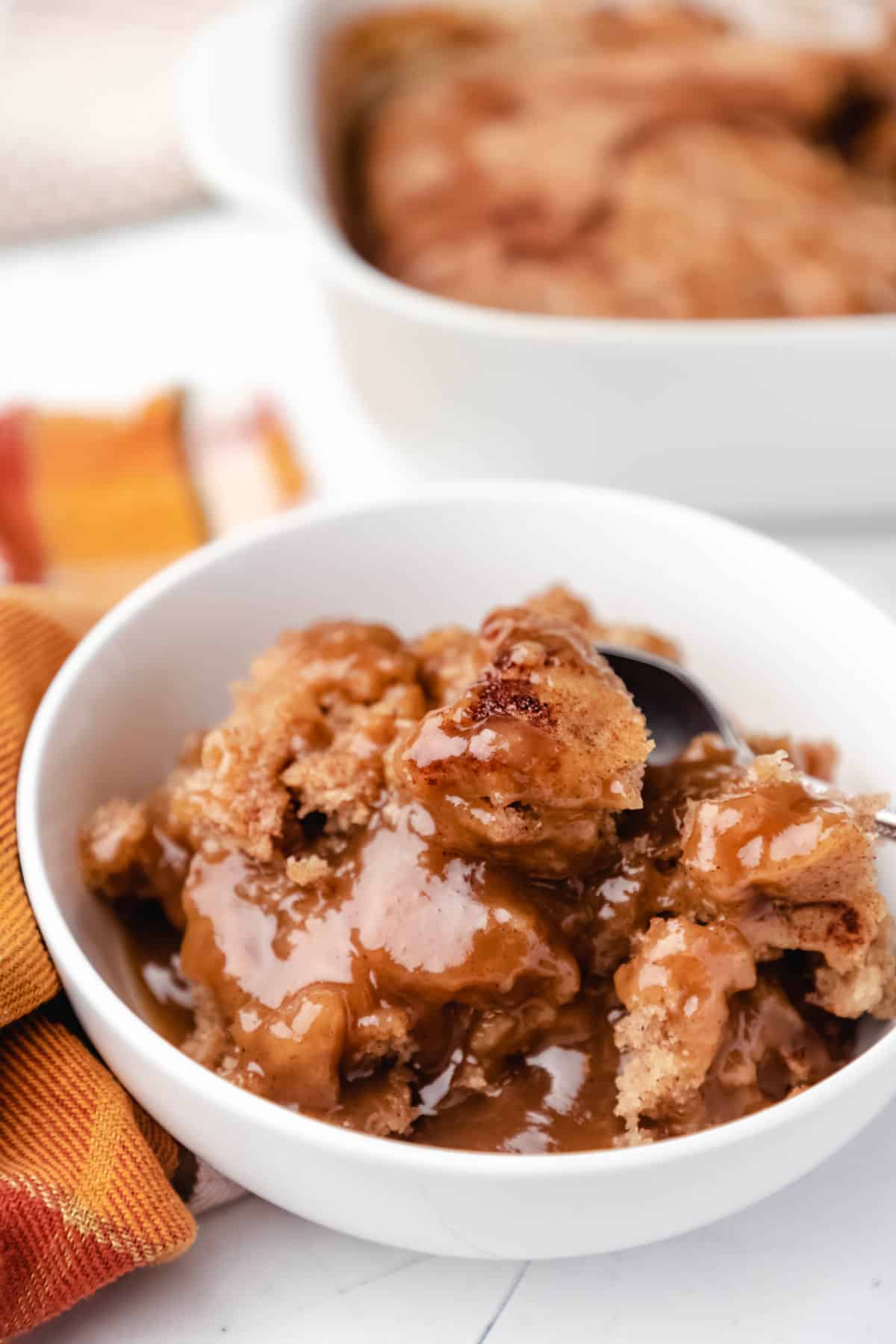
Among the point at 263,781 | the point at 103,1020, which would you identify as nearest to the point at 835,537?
the point at 263,781

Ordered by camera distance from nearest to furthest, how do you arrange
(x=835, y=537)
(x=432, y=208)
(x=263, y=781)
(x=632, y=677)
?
(x=263, y=781) → (x=632, y=677) → (x=835, y=537) → (x=432, y=208)

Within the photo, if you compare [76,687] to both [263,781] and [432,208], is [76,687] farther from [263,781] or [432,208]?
[432,208]

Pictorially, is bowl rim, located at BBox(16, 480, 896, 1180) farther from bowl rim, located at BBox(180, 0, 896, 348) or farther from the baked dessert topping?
the baked dessert topping

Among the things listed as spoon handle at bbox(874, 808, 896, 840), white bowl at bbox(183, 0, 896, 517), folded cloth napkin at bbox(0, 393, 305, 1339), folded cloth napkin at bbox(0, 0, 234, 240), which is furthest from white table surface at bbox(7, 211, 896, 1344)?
folded cloth napkin at bbox(0, 0, 234, 240)

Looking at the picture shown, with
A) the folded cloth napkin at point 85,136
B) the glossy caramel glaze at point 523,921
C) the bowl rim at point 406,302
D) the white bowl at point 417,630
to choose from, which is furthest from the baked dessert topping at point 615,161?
the glossy caramel glaze at point 523,921

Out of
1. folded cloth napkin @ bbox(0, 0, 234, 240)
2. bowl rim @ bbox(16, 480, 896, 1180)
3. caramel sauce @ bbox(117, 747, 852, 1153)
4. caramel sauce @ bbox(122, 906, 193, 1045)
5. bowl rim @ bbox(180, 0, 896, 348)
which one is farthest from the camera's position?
folded cloth napkin @ bbox(0, 0, 234, 240)

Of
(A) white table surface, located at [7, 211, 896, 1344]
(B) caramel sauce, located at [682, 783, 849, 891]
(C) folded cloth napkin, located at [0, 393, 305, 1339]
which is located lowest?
(A) white table surface, located at [7, 211, 896, 1344]
